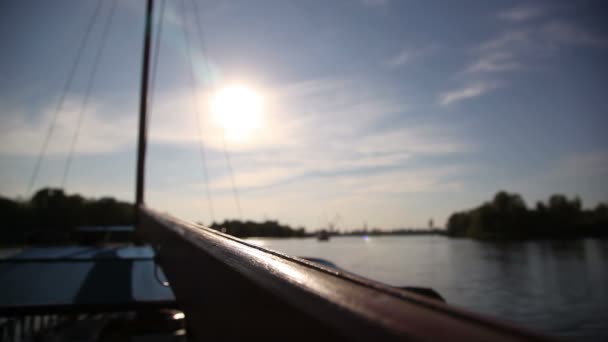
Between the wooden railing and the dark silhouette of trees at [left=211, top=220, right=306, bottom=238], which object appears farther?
the dark silhouette of trees at [left=211, top=220, right=306, bottom=238]

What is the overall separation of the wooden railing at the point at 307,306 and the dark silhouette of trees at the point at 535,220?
12634 centimetres

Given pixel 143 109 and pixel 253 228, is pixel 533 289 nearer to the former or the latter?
pixel 143 109

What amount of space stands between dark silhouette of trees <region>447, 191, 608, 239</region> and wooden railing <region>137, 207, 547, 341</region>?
126 meters

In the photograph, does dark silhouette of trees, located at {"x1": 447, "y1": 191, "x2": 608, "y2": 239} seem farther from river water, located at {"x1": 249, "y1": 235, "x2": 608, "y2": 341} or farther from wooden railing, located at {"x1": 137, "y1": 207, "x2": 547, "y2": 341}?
wooden railing, located at {"x1": 137, "y1": 207, "x2": 547, "y2": 341}

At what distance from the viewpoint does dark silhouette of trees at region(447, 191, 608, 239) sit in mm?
112312

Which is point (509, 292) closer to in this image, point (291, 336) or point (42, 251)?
point (42, 251)

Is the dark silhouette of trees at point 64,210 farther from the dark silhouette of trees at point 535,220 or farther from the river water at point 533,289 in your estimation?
the dark silhouette of trees at point 535,220

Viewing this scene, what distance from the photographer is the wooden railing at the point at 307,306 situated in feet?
1.63

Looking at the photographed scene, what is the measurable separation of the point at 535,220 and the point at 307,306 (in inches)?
5257

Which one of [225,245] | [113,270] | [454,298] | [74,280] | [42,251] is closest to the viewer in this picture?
[225,245]

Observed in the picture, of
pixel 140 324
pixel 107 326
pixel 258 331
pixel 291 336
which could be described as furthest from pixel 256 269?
pixel 107 326

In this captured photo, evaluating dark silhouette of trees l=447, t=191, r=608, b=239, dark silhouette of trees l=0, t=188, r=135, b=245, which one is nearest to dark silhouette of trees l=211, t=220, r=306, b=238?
dark silhouette of trees l=0, t=188, r=135, b=245

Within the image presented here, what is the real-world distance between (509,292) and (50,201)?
6787cm

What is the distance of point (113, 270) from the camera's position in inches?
219
